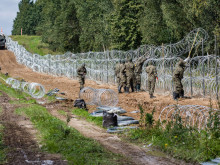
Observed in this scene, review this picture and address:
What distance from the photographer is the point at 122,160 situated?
745 centimetres

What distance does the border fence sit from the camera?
16125 mm

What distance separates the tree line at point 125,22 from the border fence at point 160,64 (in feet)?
5.73

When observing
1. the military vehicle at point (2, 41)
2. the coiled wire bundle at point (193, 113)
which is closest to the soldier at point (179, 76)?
the coiled wire bundle at point (193, 113)

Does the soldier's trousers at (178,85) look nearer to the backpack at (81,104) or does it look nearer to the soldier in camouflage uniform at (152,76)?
the soldier in camouflage uniform at (152,76)

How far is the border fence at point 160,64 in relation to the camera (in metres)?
16.1

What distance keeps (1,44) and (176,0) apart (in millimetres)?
38786

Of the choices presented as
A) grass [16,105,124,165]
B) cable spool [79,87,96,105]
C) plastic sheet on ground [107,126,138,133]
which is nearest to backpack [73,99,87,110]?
cable spool [79,87,96,105]

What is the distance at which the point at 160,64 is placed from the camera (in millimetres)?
18656

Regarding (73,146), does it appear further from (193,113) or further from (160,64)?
(160,64)

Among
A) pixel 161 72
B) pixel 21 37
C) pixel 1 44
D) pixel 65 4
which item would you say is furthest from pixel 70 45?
pixel 161 72

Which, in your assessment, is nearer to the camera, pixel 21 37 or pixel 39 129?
pixel 39 129

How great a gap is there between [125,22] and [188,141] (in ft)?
118

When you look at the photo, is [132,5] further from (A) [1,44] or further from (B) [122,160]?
(B) [122,160]

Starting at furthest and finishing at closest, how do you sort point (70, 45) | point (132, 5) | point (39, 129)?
point (70, 45), point (132, 5), point (39, 129)
